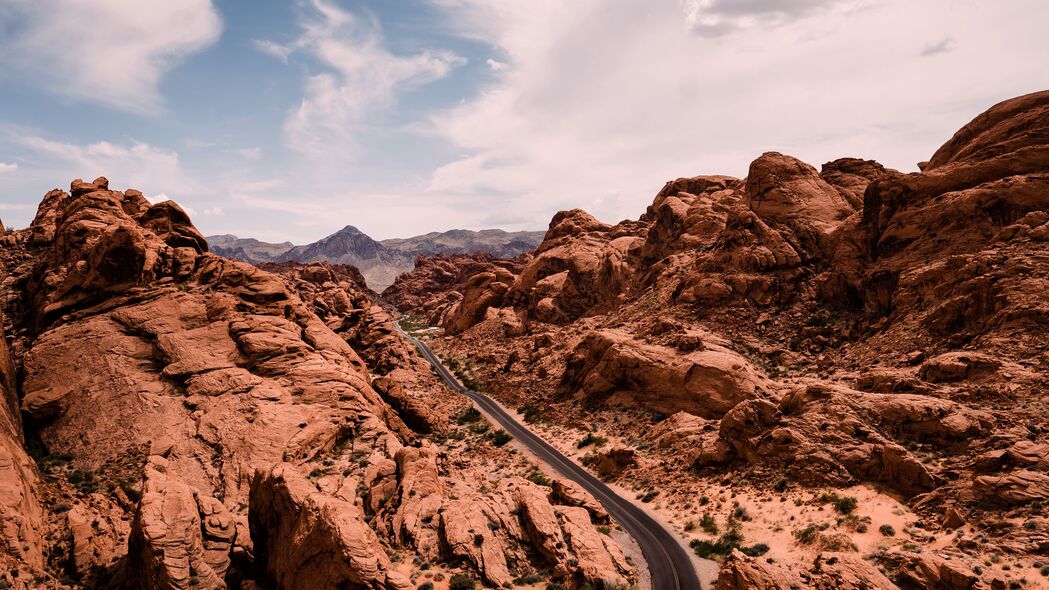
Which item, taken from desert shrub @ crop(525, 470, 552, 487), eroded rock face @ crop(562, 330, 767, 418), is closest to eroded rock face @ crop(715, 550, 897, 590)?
desert shrub @ crop(525, 470, 552, 487)

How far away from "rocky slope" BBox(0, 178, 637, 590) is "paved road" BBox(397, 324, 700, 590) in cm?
249

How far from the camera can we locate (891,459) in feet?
97.9

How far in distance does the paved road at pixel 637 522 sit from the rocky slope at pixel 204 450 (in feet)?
8.18

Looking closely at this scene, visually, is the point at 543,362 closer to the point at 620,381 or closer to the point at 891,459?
the point at 620,381

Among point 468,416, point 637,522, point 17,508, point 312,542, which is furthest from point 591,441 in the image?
point 17,508

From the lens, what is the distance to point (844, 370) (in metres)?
42.5

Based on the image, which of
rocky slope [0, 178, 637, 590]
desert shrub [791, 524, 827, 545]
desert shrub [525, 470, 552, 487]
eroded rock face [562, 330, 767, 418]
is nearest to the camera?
rocky slope [0, 178, 637, 590]

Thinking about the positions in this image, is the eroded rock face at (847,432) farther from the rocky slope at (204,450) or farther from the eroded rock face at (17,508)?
the eroded rock face at (17,508)

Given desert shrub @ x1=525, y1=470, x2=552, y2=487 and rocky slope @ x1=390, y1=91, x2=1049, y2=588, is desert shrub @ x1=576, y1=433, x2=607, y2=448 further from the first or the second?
desert shrub @ x1=525, y1=470, x2=552, y2=487

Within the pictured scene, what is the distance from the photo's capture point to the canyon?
2158 cm

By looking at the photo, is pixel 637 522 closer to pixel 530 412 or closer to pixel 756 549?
pixel 756 549

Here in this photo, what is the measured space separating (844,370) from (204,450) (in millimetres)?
48587

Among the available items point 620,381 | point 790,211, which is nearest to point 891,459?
point 620,381

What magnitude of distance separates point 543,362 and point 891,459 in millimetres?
44668
